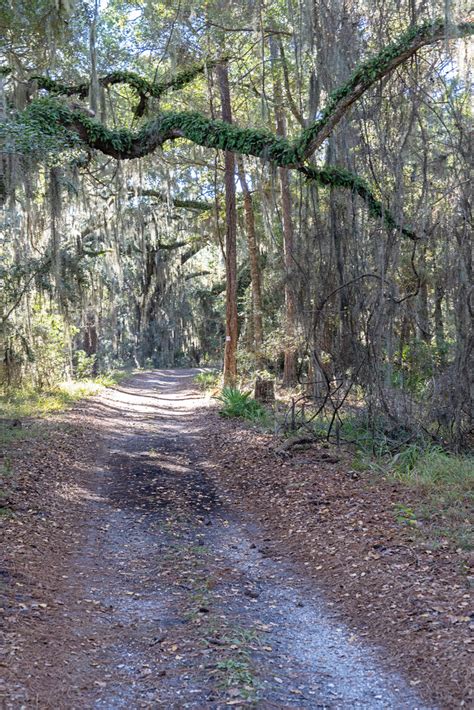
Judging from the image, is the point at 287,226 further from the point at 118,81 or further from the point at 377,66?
the point at 377,66

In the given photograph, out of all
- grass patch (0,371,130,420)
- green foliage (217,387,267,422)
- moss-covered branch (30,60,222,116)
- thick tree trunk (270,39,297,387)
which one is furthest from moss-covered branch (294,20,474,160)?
grass patch (0,371,130,420)

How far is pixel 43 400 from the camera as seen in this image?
14.6 meters

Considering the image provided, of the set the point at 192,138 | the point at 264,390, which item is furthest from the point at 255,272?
the point at 192,138

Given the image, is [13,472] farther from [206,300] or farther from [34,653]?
[206,300]

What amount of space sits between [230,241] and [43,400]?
5.89 metres

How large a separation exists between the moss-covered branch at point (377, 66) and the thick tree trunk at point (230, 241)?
715 centimetres

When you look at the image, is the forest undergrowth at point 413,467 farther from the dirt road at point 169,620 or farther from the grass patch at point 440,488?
the dirt road at point 169,620

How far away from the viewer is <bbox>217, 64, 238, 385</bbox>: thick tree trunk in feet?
47.7

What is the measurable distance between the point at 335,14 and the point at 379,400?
564 centimetres

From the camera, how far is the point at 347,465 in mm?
8164

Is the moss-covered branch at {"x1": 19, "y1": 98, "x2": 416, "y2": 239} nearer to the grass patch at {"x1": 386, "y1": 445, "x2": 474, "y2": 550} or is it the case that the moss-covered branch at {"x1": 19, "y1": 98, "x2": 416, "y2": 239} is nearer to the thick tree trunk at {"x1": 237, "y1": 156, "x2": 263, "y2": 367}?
the grass patch at {"x1": 386, "y1": 445, "x2": 474, "y2": 550}

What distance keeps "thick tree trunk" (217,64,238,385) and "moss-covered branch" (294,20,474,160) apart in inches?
282

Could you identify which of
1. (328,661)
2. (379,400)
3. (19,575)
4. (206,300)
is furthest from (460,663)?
(206,300)

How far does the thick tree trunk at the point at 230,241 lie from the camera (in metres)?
14.5
